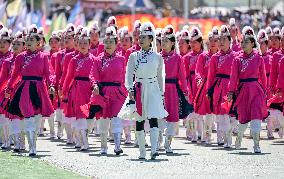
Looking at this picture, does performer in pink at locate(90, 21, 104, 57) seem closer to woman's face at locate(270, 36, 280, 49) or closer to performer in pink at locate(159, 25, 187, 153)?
woman's face at locate(270, 36, 280, 49)

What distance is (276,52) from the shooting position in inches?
1105

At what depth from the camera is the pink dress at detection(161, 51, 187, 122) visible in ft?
79.8

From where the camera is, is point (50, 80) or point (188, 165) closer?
point (188, 165)

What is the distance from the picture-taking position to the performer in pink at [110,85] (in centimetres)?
Result: 2405

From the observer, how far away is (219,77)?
2614 centimetres

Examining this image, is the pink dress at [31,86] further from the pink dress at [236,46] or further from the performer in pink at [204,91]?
the pink dress at [236,46]

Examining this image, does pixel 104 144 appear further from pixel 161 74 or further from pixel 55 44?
pixel 55 44

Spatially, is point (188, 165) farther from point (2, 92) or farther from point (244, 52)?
point (2, 92)

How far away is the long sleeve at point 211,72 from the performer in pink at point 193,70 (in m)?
1.13

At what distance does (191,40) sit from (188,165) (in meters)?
6.08

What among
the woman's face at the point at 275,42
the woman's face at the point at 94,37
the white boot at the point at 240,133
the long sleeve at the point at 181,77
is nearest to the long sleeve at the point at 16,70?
the long sleeve at the point at 181,77

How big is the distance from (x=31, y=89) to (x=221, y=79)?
3960 mm

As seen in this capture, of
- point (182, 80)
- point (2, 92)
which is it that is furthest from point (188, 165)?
point (2, 92)

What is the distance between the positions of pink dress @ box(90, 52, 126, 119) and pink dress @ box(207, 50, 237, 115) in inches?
98.5
